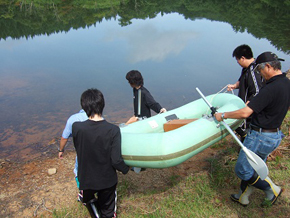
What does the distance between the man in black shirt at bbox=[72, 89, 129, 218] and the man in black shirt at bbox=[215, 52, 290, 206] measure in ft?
3.76

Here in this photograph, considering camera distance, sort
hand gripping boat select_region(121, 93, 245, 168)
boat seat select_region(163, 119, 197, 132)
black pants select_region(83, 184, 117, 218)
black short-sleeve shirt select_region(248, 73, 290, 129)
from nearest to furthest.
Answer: black short-sleeve shirt select_region(248, 73, 290, 129) → black pants select_region(83, 184, 117, 218) → hand gripping boat select_region(121, 93, 245, 168) → boat seat select_region(163, 119, 197, 132)

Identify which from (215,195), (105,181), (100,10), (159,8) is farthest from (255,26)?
(105,181)

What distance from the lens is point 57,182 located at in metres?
4.02

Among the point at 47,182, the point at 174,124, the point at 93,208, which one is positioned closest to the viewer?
the point at 93,208

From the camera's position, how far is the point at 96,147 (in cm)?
241

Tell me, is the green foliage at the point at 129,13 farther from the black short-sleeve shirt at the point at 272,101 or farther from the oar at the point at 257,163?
the oar at the point at 257,163

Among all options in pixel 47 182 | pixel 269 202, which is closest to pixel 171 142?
pixel 269 202

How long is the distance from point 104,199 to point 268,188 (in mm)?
1672

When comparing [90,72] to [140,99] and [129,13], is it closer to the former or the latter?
[140,99]

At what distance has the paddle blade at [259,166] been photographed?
266cm

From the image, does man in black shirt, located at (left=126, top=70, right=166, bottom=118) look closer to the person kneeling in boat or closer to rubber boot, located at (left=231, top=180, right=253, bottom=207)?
the person kneeling in boat

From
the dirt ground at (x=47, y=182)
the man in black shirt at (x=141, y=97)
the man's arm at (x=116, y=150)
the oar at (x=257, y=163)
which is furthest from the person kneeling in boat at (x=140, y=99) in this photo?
the oar at (x=257, y=163)

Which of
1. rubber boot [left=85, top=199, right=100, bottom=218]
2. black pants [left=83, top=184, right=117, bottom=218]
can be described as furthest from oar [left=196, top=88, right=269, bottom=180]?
rubber boot [left=85, top=199, right=100, bottom=218]

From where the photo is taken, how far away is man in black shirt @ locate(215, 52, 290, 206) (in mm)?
2537
